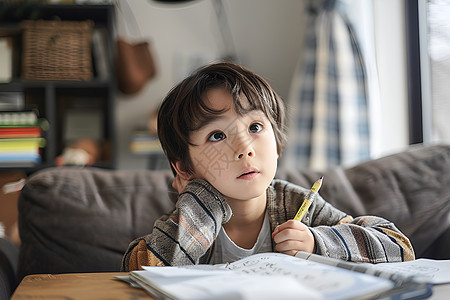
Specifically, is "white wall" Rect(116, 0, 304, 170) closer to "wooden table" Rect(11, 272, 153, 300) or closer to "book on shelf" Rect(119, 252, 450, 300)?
"wooden table" Rect(11, 272, 153, 300)

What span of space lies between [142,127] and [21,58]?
0.77m

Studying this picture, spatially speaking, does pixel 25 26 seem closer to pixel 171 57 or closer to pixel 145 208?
pixel 171 57

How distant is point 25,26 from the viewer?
2418 mm

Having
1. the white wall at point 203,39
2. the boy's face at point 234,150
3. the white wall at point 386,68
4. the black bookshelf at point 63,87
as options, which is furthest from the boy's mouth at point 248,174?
the white wall at point 203,39

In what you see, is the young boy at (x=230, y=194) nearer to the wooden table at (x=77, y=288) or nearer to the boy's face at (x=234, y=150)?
the boy's face at (x=234, y=150)

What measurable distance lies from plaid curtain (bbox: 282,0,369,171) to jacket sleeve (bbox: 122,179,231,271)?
1.43m

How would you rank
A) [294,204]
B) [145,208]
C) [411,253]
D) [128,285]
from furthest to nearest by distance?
[145,208], [294,204], [411,253], [128,285]

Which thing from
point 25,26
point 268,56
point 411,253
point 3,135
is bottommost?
point 411,253

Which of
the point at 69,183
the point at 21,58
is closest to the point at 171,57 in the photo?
the point at 21,58

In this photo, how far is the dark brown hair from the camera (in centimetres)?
83

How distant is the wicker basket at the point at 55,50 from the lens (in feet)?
7.93

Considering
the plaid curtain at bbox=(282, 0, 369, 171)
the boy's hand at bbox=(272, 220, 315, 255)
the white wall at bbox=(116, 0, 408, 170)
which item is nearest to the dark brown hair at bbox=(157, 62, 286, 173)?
the boy's hand at bbox=(272, 220, 315, 255)

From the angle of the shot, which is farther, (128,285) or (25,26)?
(25,26)

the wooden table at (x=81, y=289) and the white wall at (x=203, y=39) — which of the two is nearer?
the wooden table at (x=81, y=289)
